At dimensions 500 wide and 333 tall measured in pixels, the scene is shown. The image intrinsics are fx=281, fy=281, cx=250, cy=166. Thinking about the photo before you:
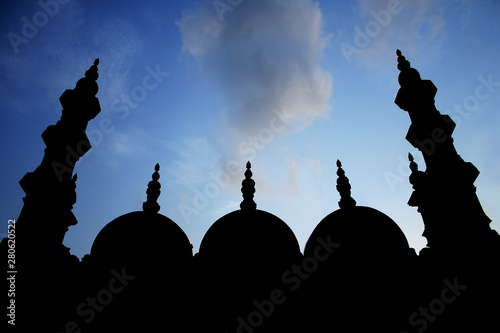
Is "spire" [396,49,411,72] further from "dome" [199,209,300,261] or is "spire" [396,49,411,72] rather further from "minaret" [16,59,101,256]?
"minaret" [16,59,101,256]

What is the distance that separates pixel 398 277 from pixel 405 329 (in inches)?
77.3

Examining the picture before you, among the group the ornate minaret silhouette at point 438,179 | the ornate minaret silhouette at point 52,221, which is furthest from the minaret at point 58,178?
the ornate minaret silhouette at point 438,179

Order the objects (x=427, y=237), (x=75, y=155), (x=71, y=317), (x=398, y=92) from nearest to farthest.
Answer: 1. (x=71, y=317)
2. (x=427, y=237)
3. (x=75, y=155)
4. (x=398, y=92)

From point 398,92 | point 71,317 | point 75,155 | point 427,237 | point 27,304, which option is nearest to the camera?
point 27,304

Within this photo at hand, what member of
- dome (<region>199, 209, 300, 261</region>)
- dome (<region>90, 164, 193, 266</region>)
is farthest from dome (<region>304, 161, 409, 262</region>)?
dome (<region>90, 164, 193, 266</region>)

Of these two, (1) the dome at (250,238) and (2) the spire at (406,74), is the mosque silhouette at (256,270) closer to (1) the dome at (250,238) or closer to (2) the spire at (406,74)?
(1) the dome at (250,238)

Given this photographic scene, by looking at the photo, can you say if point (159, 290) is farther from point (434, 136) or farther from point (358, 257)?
point (434, 136)

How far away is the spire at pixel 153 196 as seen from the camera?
607 inches

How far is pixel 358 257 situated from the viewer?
1261 centimetres

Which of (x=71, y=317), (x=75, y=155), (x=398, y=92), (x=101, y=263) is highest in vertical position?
(x=398, y=92)

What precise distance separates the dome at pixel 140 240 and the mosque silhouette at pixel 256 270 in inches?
2.4

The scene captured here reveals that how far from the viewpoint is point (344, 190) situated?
1650cm

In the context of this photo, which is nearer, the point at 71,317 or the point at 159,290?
the point at 71,317

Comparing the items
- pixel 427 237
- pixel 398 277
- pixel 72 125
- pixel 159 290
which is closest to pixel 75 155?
pixel 72 125
